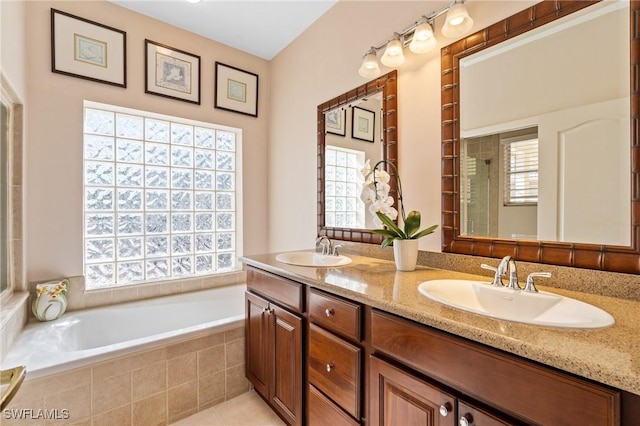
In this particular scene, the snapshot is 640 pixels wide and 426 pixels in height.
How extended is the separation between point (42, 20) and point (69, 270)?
1726 mm

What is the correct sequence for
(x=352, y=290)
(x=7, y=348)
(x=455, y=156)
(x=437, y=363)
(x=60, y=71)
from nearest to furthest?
(x=437, y=363)
(x=352, y=290)
(x=455, y=156)
(x=7, y=348)
(x=60, y=71)

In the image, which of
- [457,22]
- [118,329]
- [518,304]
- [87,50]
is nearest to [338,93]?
[457,22]

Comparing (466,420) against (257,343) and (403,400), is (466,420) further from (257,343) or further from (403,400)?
(257,343)

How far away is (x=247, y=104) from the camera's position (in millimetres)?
2906

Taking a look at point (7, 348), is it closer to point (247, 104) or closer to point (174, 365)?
point (174, 365)


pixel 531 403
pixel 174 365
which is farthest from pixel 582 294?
pixel 174 365

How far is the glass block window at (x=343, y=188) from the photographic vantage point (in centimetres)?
199

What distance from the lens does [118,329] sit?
2119mm

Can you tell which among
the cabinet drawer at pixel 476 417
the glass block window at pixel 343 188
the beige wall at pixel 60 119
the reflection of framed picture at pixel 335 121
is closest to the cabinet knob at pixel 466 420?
the cabinet drawer at pixel 476 417

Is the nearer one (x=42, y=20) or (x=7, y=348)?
(x=7, y=348)

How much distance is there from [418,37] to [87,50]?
7.58 feet

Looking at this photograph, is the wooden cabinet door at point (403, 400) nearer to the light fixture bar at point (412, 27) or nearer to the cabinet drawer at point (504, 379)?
the cabinet drawer at point (504, 379)

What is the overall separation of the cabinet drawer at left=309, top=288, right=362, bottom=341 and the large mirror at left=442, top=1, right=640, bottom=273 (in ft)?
2.12

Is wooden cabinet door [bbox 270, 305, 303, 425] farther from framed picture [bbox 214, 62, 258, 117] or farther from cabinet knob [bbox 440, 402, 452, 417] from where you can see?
framed picture [bbox 214, 62, 258, 117]
